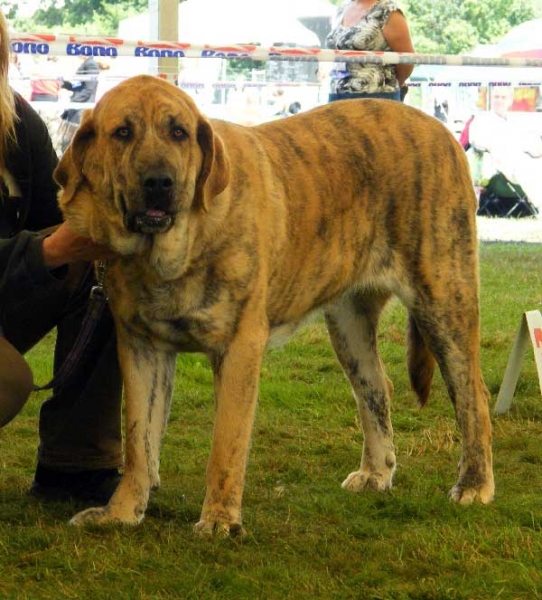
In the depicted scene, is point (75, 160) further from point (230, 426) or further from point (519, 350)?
point (519, 350)

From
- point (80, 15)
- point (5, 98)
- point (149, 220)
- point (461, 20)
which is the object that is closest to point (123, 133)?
point (149, 220)

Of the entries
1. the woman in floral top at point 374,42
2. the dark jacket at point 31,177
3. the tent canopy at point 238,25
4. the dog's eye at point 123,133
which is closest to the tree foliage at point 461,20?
the tent canopy at point 238,25

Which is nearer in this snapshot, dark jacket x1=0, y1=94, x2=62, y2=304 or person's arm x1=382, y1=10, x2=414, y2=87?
dark jacket x1=0, y1=94, x2=62, y2=304

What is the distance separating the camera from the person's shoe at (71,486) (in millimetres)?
3547

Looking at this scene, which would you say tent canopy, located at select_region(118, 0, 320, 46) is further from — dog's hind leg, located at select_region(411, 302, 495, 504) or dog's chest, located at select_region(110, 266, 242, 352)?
dog's chest, located at select_region(110, 266, 242, 352)

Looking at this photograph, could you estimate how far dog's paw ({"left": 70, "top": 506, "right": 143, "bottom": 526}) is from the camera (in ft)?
10.6

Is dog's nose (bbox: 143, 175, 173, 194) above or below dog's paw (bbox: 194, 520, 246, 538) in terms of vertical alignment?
above

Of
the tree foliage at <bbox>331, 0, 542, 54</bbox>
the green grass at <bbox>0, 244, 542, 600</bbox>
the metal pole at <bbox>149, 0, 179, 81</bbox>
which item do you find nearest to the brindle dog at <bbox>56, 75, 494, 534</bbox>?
the green grass at <bbox>0, 244, 542, 600</bbox>

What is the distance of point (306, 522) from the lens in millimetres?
3299

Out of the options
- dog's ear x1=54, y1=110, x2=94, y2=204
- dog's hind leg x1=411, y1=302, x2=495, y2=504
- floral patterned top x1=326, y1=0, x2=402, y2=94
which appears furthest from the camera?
floral patterned top x1=326, y1=0, x2=402, y2=94

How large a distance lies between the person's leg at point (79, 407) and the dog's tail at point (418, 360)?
1044 millimetres

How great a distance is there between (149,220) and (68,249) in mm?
351

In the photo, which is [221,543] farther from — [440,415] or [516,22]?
[516,22]

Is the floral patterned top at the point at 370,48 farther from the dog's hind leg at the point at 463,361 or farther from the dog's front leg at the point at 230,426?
the dog's front leg at the point at 230,426
